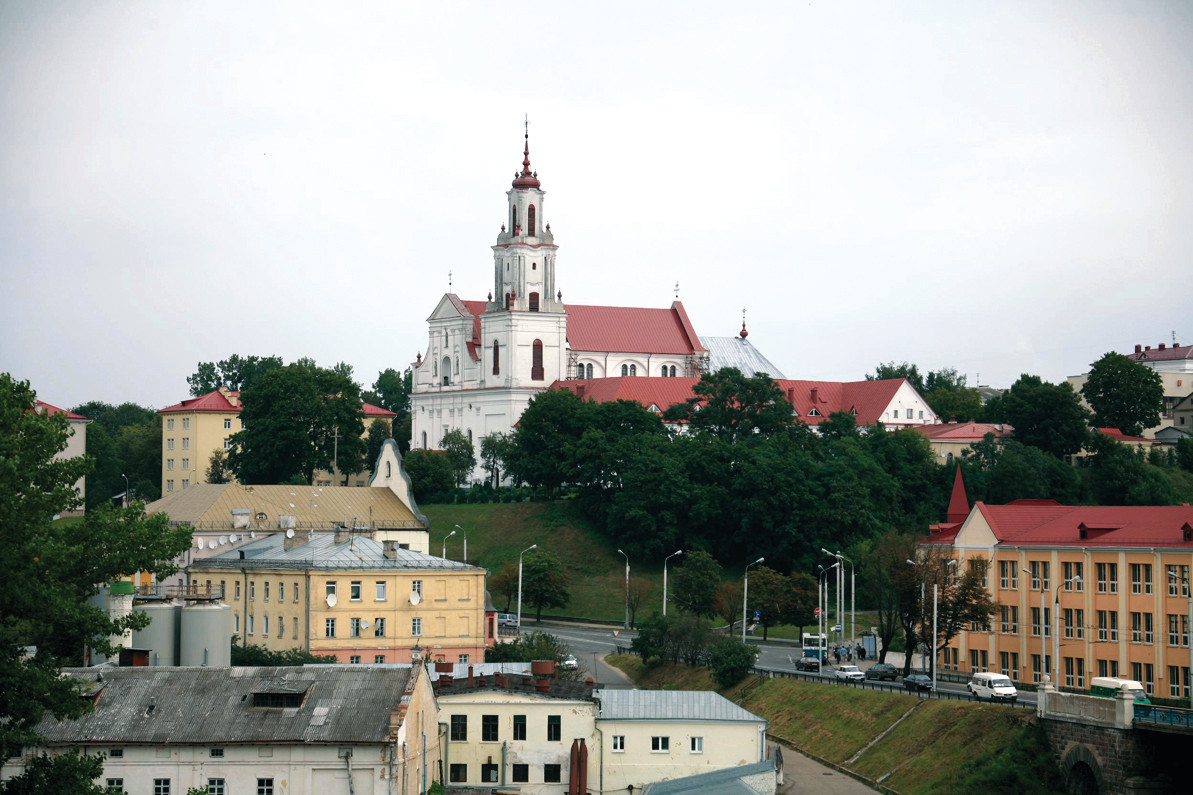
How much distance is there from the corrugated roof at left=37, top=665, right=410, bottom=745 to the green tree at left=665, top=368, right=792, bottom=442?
88531 millimetres

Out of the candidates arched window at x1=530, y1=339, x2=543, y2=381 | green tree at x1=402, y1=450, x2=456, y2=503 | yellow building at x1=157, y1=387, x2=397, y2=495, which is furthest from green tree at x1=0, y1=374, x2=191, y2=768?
arched window at x1=530, y1=339, x2=543, y2=381

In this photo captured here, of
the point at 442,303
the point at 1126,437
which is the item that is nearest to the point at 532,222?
the point at 442,303

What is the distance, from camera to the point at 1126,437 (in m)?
146

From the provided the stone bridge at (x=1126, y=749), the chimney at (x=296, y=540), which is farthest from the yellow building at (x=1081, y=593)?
the chimney at (x=296, y=540)

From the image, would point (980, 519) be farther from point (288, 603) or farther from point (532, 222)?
point (532, 222)

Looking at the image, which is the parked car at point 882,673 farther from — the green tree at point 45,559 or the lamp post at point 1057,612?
the green tree at point 45,559

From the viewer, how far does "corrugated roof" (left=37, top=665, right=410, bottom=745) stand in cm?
4344

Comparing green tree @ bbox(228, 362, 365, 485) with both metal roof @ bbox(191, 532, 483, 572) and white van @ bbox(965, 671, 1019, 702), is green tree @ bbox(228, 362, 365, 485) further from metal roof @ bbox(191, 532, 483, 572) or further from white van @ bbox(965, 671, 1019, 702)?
white van @ bbox(965, 671, 1019, 702)

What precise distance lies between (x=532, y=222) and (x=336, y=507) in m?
61.6

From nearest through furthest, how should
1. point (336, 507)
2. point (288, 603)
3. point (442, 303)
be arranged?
point (288, 603)
point (336, 507)
point (442, 303)

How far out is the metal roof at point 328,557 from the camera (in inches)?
2827

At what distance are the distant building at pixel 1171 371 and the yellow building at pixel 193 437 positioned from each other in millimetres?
80277

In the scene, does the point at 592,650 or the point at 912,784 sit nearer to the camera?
the point at 912,784

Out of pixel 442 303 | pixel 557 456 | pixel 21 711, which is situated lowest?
pixel 21 711
